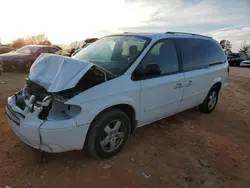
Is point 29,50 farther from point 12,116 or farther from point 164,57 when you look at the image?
point 164,57

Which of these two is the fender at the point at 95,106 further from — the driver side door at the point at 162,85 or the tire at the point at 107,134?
the driver side door at the point at 162,85

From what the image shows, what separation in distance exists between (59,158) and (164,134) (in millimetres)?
1967

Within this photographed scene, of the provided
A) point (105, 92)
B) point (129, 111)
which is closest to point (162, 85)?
point (129, 111)

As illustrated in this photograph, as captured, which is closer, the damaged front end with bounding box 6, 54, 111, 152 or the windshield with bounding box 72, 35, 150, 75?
the damaged front end with bounding box 6, 54, 111, 152

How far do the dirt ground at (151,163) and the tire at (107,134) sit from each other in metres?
0.15

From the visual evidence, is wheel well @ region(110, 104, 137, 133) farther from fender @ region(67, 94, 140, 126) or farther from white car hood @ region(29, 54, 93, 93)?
white car hood @ region(29, 54, 93, 93)

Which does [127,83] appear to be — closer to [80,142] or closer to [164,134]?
[80,142]

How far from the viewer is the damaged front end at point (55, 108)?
2.76 meters

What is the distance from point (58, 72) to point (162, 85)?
5.58ft

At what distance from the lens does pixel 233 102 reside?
7.21 meters

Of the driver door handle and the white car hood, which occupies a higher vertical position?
the white car hood

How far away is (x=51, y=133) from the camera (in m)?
2.71

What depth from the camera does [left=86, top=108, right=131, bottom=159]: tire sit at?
10.0ft

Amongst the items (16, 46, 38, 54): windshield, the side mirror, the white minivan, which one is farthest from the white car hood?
(16, 46, 38, 54): windshield
